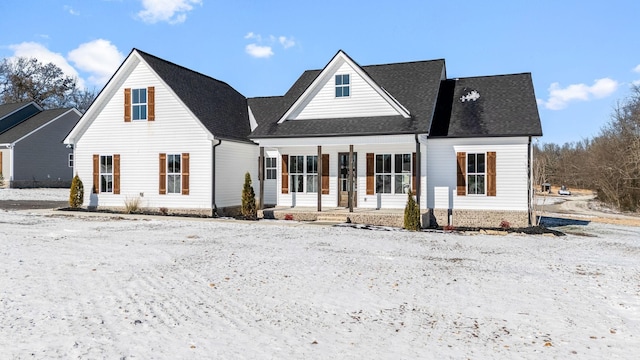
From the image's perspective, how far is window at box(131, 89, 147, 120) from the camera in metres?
19.5

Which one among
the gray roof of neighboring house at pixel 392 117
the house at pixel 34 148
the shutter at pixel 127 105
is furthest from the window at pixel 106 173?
the house at pixel 34 148

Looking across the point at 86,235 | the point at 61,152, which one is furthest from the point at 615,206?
the point at 61,152

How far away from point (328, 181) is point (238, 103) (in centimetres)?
762

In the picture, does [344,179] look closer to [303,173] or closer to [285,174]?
[303,173]

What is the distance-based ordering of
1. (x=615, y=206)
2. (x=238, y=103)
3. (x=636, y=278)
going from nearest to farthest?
1. (x=636, y=278)
2. (x=238, y=103)
3. (x=615, y=206)

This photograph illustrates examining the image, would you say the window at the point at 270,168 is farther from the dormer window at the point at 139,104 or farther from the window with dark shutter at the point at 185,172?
the dormer window at the point at 139,104

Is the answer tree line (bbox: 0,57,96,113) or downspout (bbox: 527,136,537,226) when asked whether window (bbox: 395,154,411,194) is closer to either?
downspout (bbox: 527,136,537,226)

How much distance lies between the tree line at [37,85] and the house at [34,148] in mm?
21851

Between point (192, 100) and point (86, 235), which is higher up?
point (192, 100)

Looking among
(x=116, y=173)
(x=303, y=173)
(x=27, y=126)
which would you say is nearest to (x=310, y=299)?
(x=303, y=173)

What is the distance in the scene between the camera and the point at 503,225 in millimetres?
16578

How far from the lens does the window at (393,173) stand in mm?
17906

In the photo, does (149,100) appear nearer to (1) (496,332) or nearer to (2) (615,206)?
(1) (496,332)

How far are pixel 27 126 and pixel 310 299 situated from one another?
37.9 metres
